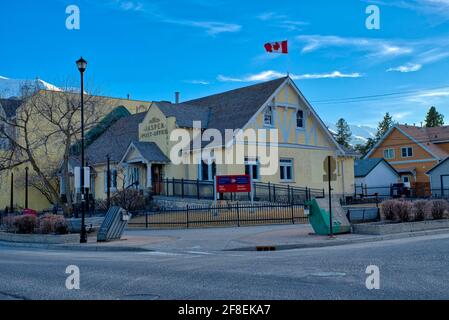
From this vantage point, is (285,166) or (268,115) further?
(285,166)

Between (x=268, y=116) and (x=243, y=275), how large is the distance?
27166 millimetres

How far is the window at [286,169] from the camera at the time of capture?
3759cm

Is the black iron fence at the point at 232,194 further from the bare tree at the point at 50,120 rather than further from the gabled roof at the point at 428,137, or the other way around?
the gabled roof at the point at 428,137

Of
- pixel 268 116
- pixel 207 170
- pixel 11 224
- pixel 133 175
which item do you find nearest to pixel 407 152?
pixel 268 116

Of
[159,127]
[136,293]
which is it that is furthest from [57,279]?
[159,127]

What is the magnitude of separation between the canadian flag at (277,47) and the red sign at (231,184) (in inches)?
433

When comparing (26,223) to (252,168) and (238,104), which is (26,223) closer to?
(252,168)

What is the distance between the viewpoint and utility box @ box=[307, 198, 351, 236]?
62.3 ft

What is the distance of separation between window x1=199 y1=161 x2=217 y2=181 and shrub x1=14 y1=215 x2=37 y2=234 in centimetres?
1399

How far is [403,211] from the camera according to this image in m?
20.7

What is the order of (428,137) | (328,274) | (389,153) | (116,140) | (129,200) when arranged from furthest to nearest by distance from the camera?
(389,153) < (428,137) < (116,140) < (129,200) < (328,274)

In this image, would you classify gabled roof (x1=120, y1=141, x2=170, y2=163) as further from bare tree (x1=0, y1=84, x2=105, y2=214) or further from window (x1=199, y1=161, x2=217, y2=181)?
bare tree (x1=0, y1=84, x2=105, y2=214)

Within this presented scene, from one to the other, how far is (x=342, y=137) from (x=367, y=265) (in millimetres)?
96238
